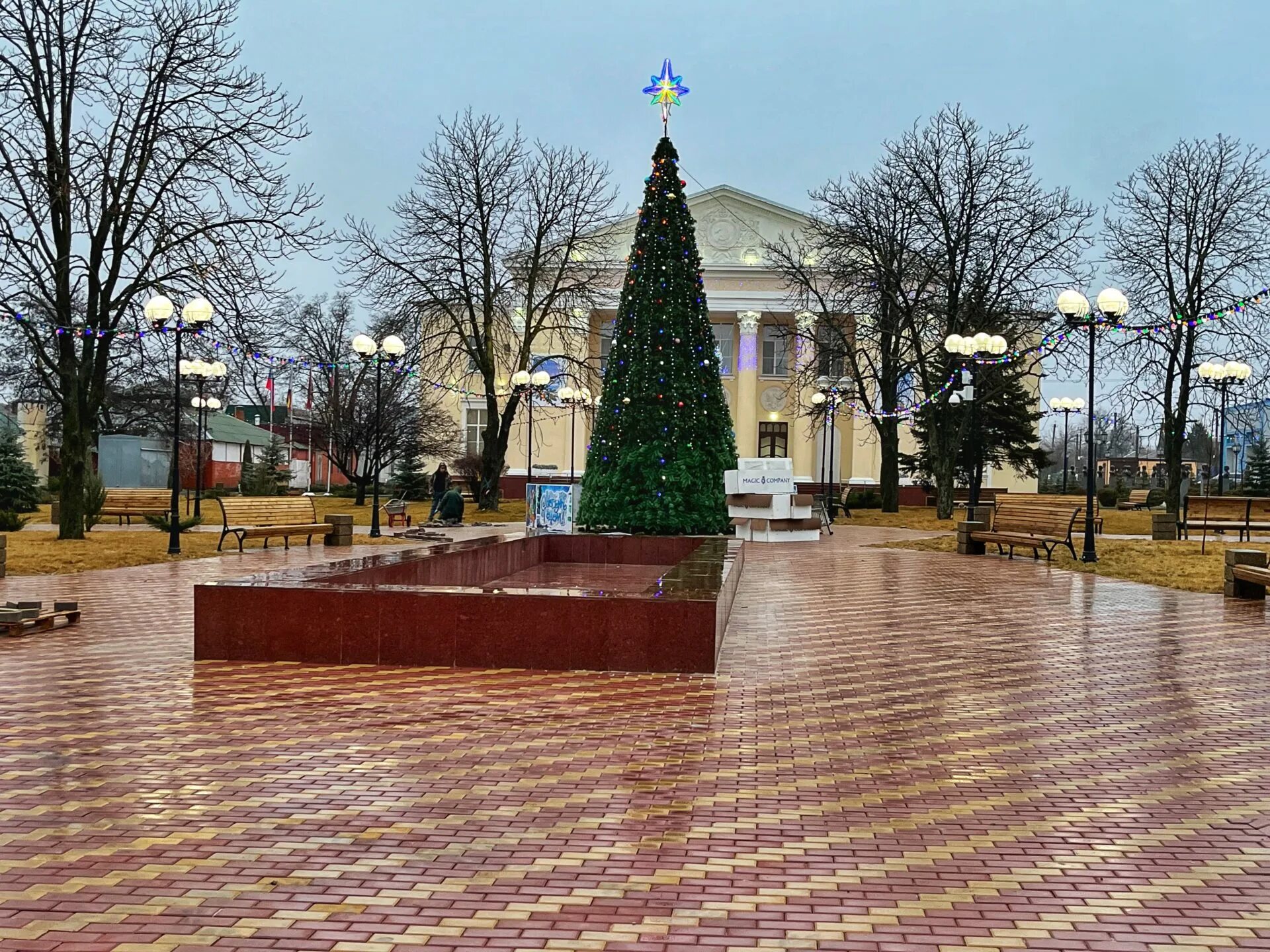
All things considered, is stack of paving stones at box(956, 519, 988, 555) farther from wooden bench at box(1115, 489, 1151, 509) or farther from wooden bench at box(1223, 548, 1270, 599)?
wooden bench at box(1115, 489, 1151, 509)

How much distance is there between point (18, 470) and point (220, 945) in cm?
3466

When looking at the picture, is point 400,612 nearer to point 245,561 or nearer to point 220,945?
point 220,945

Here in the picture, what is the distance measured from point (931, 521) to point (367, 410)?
2324cm

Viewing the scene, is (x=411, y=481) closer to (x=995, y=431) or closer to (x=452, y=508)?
(x=452, y=508)

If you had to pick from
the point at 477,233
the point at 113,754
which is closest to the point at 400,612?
the point at 113,754

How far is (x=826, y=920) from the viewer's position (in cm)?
327

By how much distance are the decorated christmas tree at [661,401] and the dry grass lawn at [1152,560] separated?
4.98 metres

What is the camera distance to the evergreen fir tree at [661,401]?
1855 cm

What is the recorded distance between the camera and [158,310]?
17359 mm

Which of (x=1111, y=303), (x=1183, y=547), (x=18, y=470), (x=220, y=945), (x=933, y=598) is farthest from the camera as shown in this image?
(x=18, y=470)

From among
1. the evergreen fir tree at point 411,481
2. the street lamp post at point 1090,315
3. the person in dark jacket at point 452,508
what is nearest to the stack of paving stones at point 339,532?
the person in dark jacket at point 452,508

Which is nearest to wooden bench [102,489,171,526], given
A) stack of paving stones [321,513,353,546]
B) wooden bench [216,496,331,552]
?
wooden bench [216,496,331,552]

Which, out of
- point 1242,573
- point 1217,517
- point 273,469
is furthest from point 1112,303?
point 273,469

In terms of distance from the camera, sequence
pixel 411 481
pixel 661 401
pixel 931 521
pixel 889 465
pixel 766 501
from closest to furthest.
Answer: pixel 661 401 → pixel 766 501 → pixel 931 521 → pixel 889 465 → pixel 411 481
